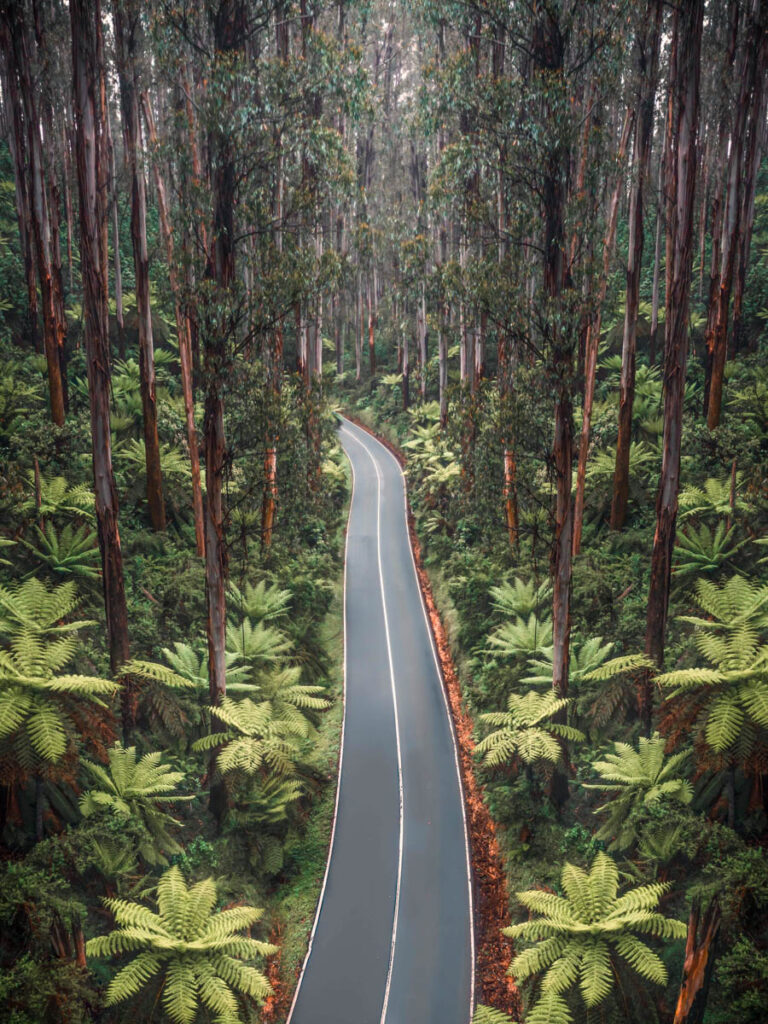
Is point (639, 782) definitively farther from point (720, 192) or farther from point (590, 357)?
point (720, 192)

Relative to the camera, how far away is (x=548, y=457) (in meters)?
9.99

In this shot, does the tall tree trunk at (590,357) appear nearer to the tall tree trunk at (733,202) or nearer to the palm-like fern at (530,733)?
the tall tree trunk at (733,202)

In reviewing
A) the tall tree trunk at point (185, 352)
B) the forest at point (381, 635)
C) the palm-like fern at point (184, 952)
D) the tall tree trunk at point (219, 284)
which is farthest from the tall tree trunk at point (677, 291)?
the tall tree trunk at point (185, 352)

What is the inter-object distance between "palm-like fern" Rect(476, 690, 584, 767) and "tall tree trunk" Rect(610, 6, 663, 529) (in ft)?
21.6

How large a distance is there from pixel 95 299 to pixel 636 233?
1088 centimetres

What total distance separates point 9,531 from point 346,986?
9819 mm

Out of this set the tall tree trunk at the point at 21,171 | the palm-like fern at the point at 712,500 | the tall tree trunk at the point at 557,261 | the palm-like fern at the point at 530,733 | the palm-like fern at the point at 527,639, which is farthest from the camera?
the tall tree trunk at the point at 21,171

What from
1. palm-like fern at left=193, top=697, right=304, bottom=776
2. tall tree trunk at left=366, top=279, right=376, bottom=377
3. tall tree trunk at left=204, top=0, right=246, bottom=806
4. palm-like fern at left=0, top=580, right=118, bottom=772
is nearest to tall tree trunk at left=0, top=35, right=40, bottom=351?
tall tree trunk at left=204, top=0, right=246, bottom=806

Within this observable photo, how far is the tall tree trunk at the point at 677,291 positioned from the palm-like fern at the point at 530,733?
57.2 inches

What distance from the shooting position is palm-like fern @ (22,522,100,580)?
39.8 ft

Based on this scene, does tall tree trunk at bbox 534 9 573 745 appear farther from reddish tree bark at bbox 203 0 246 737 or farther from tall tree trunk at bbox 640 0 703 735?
reddish tree bark at bbox 203 0 246 737

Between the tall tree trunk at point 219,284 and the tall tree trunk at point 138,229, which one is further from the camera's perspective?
the tall tree trunk at point 138,229

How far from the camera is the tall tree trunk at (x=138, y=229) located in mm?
12277

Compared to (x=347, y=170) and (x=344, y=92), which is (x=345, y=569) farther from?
(x=344, y=92)
